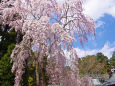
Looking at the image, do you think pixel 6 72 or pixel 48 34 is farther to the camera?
pixel 6 72

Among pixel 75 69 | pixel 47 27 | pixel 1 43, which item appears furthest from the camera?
pixel 1 43

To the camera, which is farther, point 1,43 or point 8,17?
point 1,43

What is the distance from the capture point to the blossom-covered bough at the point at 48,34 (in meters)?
6.01

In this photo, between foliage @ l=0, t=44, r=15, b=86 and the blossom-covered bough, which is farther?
foliage @ l=0, t=44, r=15, b=86

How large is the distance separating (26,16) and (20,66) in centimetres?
224

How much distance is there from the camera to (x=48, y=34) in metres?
5.93

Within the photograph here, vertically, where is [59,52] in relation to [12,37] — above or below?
below

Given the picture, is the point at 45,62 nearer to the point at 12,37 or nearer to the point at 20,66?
the point at 20,66

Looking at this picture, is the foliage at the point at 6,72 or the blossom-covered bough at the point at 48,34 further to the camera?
the foliage at the point at 6,72

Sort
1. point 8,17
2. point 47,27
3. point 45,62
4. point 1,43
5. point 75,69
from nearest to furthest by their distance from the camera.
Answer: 1. point 47,27
2. point 75,69
3. point 45,62
4. point 8,17
5. point 1,43

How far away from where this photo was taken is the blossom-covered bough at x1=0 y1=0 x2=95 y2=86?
6.01m

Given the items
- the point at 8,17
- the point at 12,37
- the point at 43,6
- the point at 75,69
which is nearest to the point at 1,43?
the point at 12,37

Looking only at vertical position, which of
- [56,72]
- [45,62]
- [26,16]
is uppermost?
[26,16]

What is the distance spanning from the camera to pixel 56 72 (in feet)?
22.9
